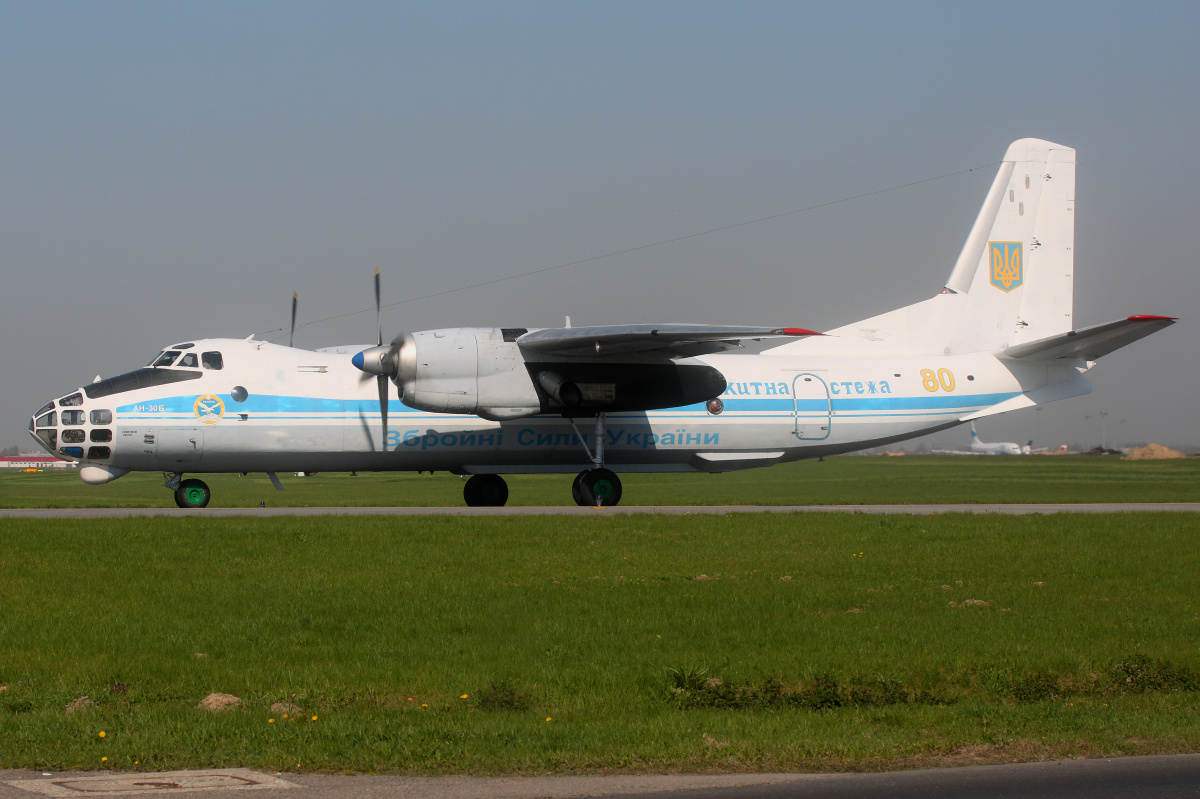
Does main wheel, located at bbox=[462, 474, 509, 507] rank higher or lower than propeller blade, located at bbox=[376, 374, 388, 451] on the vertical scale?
lower

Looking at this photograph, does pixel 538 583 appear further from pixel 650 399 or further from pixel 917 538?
pixel 650 399

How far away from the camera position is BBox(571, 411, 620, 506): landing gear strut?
2328cm

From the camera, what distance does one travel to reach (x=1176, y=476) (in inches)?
1276

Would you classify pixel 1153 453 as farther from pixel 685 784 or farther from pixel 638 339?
pixel 685 784

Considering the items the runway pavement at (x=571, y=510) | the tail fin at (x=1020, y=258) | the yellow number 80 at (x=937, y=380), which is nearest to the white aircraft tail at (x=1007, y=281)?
the tail fin at (x=1020, y=258)

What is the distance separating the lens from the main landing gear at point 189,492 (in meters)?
22.5

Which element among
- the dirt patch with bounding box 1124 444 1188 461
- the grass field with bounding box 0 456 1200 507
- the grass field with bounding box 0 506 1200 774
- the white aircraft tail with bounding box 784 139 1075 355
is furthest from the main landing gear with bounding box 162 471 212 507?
the dirt patch with bounding box 1124 444 1188 461

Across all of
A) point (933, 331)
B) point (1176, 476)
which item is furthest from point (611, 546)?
point (1176, 476)

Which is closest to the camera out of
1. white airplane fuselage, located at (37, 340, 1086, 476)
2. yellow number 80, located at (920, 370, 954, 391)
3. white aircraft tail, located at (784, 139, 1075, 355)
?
white airplane fuselage, located at (37, 340, 1086, 476)

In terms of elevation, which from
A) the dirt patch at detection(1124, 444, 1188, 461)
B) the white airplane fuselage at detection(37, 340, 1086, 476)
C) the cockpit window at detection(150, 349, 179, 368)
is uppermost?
the cockpit window at detection(150, 349, 179, 368)

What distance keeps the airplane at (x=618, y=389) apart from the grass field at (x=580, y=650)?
18.7 feet

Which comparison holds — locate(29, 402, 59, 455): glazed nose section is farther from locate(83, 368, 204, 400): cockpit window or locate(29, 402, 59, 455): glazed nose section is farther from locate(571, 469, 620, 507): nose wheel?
locate(571, 469, 620, 507): nose wheel

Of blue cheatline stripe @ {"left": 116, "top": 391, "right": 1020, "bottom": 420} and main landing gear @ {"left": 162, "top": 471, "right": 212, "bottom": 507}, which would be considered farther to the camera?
main landing gear @ {"left": 162, "top": 471, "right": 212, "bottom": 507}

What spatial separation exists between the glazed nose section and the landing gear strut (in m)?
10.6
